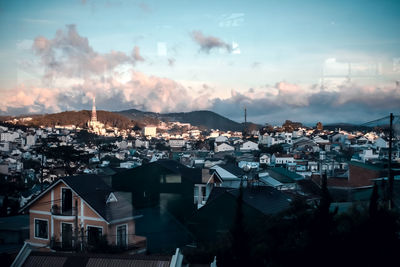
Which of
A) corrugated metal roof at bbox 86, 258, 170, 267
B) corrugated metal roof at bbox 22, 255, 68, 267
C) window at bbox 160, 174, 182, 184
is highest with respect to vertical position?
window at bbox 160, 174, 182, 184

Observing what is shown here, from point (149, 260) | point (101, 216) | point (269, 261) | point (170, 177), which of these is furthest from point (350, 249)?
point (170, 177)

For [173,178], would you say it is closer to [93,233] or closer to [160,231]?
[160,231]

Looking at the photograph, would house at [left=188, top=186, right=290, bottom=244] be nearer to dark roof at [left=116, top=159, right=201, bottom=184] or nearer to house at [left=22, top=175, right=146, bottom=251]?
house at [left=22, top=175, right=146, bottom=251]

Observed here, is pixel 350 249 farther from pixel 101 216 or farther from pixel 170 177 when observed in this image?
pixel 170 177

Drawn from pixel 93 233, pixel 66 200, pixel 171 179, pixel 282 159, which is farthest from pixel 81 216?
pixel 282 159

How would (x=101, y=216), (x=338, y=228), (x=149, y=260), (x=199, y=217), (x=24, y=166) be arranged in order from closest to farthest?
(x=149, y=260), (x=338, y=228), (x=101, y=216), (x=199, y=217), (x=24, y=166)

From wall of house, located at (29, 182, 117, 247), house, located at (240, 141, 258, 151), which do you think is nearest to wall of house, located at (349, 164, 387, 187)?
wall of house, located at (29, 182, 117, 247)
